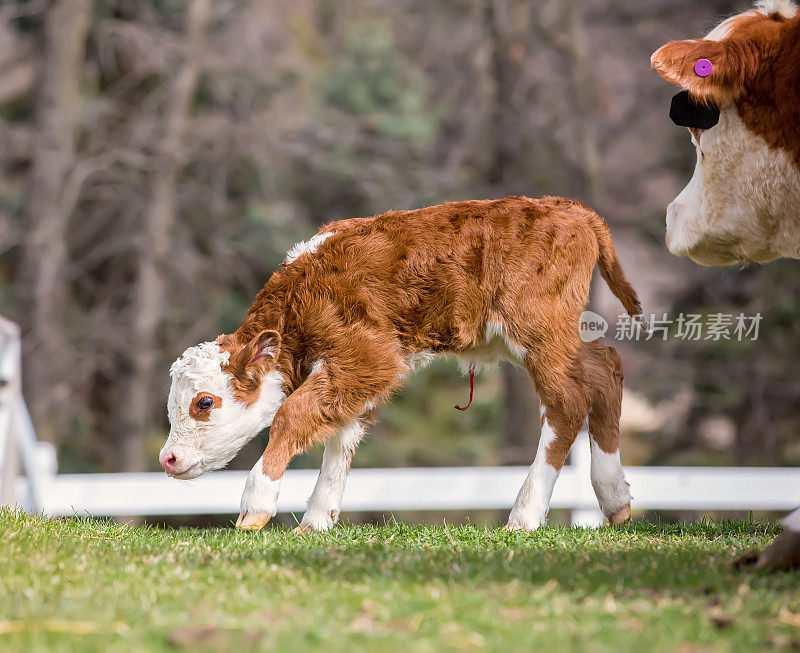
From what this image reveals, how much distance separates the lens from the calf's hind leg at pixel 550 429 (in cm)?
498

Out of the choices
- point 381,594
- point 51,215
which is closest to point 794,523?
point 381,594

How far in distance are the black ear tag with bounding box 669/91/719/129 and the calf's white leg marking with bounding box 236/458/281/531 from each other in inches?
95.5

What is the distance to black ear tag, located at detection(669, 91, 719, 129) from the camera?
Answer: 436cm

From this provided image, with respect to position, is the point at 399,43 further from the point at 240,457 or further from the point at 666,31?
the point at 240,457

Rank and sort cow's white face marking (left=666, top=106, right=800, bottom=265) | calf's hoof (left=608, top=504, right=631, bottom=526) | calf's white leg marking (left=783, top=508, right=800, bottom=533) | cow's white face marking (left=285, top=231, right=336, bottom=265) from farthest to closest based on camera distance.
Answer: calf's hoof (left=608, top=504, right=631, bottom=526)
cow's white face marking (left=285, top=231, right=336, bottom=265)
cow's white face marking (left=666, top=106, right=800, bottom=265)
calf's white leg marking (left=783, top=508, right=800, bottom=533)

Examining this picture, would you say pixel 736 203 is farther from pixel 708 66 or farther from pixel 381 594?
pixel 381 594

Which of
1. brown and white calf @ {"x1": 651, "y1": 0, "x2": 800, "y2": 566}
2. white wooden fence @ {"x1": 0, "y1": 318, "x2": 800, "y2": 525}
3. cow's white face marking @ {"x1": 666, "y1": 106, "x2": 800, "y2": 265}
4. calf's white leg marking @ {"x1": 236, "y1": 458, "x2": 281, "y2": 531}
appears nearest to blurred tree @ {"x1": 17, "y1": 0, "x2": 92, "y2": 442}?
white wooden fence @ {"x1": 0, "y1": 318, "x2": 800, "y2": 525}

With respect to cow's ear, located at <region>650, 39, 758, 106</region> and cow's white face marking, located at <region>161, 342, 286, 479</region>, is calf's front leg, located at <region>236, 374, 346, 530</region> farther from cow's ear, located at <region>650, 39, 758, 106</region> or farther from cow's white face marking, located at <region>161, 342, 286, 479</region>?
cow's ear, located at <region>650, 39, 758, 106</region>

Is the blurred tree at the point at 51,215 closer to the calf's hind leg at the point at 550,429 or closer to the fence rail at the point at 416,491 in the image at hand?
the fence rail at the point at 416,491

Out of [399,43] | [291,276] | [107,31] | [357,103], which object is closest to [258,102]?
[357,103]

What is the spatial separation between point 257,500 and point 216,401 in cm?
53

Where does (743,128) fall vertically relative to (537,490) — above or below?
above

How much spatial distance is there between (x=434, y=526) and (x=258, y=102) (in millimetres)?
11126

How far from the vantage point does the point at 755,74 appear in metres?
4.25
